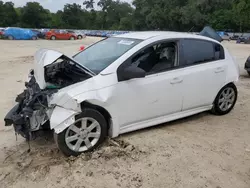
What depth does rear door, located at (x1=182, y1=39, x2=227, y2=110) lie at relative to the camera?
15.3 feet

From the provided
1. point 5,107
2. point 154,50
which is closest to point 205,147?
point 154,50

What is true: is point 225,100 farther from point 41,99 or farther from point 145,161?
point 41,99

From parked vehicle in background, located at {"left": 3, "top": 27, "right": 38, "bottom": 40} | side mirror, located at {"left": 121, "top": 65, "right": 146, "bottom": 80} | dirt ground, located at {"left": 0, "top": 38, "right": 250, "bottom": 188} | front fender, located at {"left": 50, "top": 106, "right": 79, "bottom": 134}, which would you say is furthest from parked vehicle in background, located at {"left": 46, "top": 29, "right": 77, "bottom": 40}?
front fender, located at {"left": 50, "top": 106, "right": 79, "bottom": 134}

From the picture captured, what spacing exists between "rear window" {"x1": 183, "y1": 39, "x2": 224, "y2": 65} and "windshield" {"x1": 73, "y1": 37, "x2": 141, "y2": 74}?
0.89 m

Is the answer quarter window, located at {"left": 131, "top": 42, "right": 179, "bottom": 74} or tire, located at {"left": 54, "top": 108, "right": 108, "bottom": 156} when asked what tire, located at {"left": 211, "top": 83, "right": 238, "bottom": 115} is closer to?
quarter window, located at {"left": 131, "top": 42, "right": 179, "bottom": 74}

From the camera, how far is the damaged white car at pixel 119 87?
3.66 m

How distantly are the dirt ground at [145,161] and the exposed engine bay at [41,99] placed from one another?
0.42 m

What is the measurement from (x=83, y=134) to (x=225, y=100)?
9.68ft

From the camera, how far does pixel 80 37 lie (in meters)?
46.7

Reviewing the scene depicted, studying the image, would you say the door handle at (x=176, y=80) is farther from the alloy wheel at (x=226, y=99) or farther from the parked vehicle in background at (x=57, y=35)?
the parked vehicle in background at (x=57, y=35)

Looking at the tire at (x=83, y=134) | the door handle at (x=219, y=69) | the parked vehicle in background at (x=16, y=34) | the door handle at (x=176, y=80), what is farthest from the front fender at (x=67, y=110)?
the parked vehicle in background at (x=16, y=34)

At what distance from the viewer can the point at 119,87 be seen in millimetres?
3924

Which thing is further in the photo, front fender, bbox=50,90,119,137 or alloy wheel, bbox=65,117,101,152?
alloy wheel, bbox=65,117,101,152

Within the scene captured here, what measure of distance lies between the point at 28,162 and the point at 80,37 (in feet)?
146
